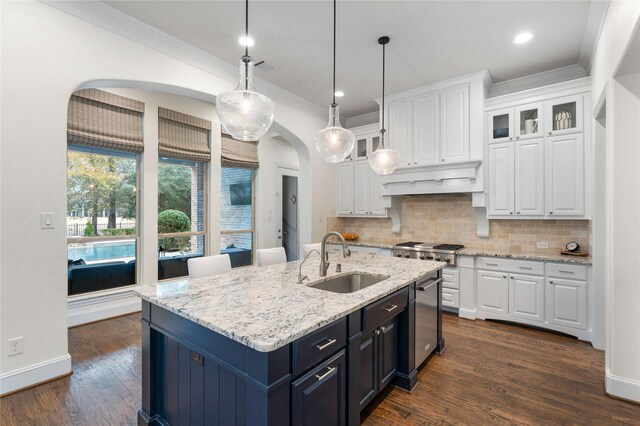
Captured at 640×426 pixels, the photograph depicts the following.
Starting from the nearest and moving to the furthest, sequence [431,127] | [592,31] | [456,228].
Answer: [592,31]
[431,127]
[456,228]

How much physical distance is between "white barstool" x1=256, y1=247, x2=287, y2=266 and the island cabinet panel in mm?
1701

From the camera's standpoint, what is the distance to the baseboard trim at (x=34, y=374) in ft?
7.36

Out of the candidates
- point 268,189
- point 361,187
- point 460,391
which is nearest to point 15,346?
point 460,391

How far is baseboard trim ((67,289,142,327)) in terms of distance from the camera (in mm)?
3715

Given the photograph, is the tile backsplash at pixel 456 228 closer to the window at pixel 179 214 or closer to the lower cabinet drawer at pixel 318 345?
the window at pixel 179 214

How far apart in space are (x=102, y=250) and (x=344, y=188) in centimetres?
378

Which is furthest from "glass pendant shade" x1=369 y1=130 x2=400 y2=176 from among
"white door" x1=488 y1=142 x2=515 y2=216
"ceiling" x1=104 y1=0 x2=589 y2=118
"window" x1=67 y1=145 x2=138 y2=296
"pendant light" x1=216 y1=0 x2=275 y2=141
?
"window" x1=67 y1=145 x2=138 y2=296

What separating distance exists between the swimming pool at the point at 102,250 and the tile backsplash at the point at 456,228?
3.12 m

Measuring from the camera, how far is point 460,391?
2326 millimetres

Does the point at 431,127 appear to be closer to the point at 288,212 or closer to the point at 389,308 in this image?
the point at 389,308

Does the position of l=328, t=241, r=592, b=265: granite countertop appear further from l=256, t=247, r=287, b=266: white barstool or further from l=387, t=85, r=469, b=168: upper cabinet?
l=256, t=247, r=287, b=266: white barstool

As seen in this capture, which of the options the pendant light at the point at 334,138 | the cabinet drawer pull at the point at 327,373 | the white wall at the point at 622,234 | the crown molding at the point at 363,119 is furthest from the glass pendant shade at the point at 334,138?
the crown molding at the point at 363,119

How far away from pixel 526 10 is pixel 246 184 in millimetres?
4817

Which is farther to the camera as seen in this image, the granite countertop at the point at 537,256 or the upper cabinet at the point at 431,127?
the upper cabinet at the point at 431,127
